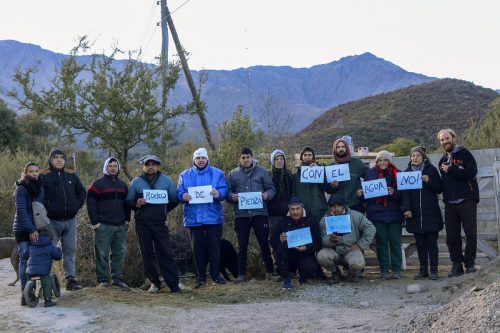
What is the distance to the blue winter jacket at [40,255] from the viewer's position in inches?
324

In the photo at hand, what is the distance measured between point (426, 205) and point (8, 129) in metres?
24.2

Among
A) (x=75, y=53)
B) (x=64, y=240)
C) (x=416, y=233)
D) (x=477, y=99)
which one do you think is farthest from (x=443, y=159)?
(x=477, y=99)

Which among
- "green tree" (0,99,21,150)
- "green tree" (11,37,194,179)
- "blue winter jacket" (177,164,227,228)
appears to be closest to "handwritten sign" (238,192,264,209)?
"blue winter jacket" (177,164,227,228)

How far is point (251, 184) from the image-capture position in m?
9.69

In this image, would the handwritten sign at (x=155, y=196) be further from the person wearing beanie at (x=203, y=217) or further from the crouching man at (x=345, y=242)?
the crouching man at (x=345, y=242)

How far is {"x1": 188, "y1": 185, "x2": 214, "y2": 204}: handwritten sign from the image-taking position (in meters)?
9.42

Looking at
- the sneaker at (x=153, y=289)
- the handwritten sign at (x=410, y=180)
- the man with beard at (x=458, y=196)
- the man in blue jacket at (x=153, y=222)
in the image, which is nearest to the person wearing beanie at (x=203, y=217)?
the man in blue jacket at (x=153, y=222)

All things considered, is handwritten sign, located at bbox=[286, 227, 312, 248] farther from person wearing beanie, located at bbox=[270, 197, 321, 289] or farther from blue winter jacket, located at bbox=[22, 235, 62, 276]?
blue winter jacket, located at bbox=[22, 235, 62, 276]

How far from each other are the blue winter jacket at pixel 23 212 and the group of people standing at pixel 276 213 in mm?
421

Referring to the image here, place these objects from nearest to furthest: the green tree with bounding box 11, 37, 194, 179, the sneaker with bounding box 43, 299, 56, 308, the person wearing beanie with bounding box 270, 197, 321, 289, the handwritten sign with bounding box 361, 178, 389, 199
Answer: the sneaker with bounding box 43, 299, 56, 308
the person wearing beanie with bounding box 270, 197, 321, 289
the handwritten sign with bounding box 361, 178, 389, 199
the green tree with bounding box 11, 37, 194, 179

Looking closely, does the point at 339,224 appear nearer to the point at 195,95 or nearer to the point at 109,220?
the point at 109,220

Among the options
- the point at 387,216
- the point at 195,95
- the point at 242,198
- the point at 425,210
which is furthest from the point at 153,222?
the point at 195,95

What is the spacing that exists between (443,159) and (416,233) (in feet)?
3.80

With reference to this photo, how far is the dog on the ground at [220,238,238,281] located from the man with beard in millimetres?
3216
